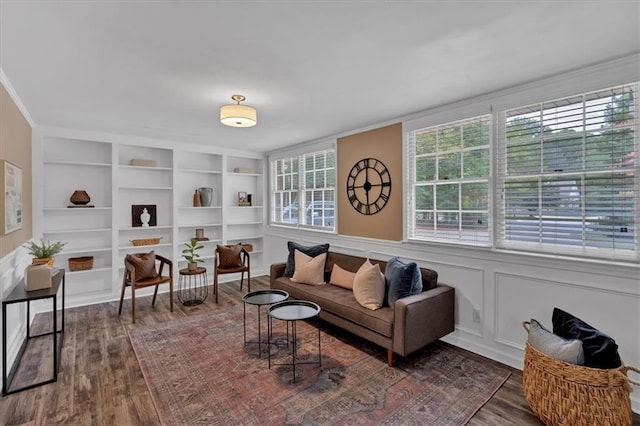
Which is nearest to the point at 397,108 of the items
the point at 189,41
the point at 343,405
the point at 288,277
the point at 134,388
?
the point at 189,41

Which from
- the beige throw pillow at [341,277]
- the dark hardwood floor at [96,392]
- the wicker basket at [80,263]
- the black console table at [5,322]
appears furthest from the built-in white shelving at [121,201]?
the beige throw pillow at [341,277]

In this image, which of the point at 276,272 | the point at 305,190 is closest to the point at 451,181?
the point at 276,272

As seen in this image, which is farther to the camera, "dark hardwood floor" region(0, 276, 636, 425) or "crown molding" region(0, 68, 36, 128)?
"crown molding" region(0, 68, 36, 128)

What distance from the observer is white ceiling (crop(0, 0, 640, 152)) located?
69.0 inches

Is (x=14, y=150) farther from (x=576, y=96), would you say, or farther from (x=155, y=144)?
(x=576, y=96)

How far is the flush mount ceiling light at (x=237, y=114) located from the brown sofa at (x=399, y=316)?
201 cm

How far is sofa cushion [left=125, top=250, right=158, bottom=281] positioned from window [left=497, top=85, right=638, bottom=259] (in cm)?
420

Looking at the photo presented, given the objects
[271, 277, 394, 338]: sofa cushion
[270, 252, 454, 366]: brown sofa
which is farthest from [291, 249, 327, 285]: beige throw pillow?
[270, 252, 454, 366]: brown sofa

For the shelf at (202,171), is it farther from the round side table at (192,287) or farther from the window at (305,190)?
the round side table at (192,287)

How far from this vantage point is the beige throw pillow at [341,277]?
3.78 metres

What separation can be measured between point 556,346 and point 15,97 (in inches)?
199

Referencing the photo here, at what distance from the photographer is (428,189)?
361 cm

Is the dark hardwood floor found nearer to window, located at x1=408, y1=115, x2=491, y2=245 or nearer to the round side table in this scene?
the round side table

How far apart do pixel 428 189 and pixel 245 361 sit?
2.61 metres
